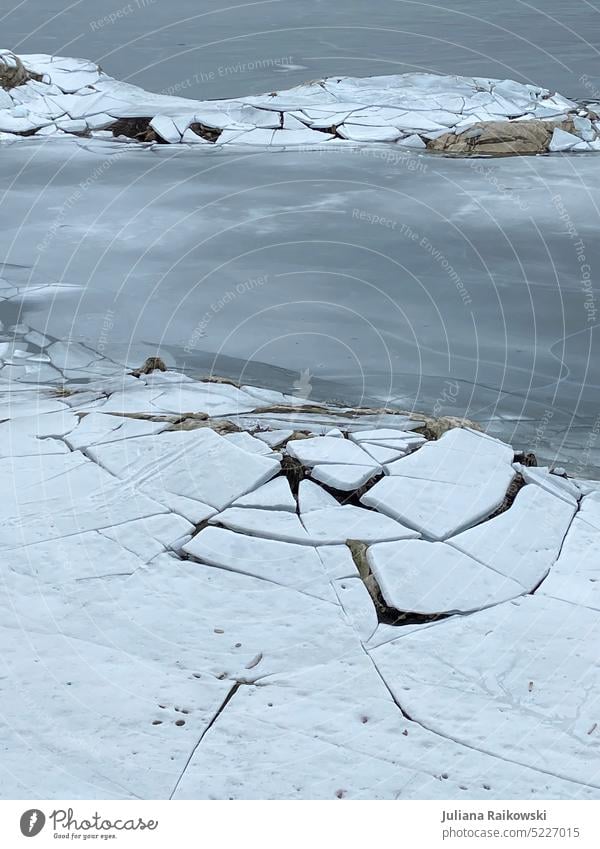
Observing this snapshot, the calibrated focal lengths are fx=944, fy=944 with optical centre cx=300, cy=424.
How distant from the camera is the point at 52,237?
5.22 meters

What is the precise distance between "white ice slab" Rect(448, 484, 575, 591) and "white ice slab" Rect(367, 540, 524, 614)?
1.6 inches

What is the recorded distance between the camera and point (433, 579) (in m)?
2.31

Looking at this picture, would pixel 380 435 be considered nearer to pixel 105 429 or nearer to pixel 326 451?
pixel 326 451

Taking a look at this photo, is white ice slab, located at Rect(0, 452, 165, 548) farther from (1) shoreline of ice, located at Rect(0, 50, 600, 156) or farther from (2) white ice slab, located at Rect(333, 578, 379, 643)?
(1) shoreline of ice, located at Rect(0, 50, 600, 156)

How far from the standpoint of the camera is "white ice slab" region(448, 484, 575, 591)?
2383 mm

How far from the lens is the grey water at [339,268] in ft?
12.4

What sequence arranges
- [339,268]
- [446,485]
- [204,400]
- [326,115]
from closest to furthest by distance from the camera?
[446,485] → [204,400] → [339,268] → [326,115]

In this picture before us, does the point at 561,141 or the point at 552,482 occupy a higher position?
the point at 561,141

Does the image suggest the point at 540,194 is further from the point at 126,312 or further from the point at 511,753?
the point at 511,753

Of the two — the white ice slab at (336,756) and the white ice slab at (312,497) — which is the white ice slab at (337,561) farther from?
the white ice slab at (336,756)

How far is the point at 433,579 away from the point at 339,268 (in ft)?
8.90
